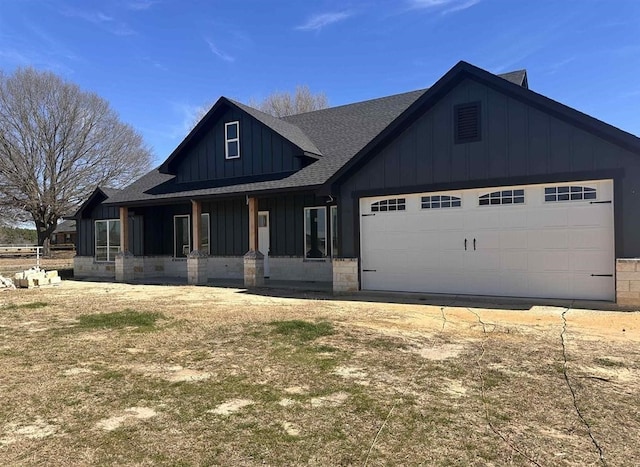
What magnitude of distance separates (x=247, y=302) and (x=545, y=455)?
8.83 meters

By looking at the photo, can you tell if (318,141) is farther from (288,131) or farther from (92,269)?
(92,269)

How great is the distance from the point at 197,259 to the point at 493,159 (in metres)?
10.4

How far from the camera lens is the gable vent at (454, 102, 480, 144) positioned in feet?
36.1

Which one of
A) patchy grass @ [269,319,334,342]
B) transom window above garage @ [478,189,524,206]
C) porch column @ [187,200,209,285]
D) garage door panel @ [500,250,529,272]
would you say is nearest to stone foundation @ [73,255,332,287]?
porch column @ [187,200,209,285]

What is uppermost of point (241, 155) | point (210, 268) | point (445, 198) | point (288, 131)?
point (288, 131)

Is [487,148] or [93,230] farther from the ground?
[487,148]

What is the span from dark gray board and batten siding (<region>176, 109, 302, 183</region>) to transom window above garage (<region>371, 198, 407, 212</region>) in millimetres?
4312

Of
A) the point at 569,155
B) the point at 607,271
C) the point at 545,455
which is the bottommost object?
the point at 545,455

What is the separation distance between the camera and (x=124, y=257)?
61.2 ft

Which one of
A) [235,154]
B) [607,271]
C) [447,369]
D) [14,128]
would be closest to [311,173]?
[235,154]

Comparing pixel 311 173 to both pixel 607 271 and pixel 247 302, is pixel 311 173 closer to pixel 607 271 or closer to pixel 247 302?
pixel 247 302

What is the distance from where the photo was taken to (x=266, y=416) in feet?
13.8

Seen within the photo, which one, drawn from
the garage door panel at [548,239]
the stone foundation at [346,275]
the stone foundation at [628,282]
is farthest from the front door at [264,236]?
the stone foundation at [628,282]

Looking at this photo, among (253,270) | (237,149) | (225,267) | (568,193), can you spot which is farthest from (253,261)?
(568,193)
